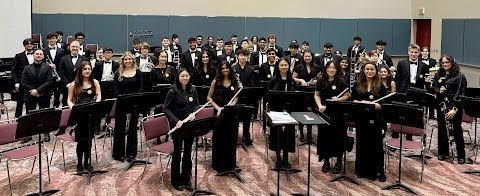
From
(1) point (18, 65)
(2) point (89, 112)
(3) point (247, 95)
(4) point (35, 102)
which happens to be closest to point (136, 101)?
(2) point (89, 112)

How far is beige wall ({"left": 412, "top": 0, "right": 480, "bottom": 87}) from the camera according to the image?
1605 centimetres

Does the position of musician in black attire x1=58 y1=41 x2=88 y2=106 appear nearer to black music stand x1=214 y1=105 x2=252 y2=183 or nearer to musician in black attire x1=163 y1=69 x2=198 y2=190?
musician in black attire x1=163 y1=69 x2=198 y2=190

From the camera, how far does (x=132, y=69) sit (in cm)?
938

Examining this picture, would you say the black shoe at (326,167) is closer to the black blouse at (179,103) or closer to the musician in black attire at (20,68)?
the black blouse at (179,103)

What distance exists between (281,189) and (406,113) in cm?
212

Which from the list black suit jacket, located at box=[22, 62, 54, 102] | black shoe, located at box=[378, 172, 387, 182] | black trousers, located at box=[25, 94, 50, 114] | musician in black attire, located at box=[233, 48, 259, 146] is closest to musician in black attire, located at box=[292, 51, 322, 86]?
musician in black attire, located at box=[233, 48, 259, 146]

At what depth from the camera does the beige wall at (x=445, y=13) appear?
52.6 ft

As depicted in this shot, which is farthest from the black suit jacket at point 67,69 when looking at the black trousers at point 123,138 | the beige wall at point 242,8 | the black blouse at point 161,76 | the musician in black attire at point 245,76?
the beige wall at point 242,8

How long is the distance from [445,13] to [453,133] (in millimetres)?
10005

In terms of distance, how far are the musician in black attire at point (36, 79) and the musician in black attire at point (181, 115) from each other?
332cm

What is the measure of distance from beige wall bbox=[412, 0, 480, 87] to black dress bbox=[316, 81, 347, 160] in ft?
28.9

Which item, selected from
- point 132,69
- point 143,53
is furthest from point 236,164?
point 143,53

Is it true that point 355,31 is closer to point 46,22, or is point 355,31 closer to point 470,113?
point 46,22

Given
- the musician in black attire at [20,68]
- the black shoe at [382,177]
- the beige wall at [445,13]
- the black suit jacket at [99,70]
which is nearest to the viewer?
the black shoe at [382,177]
